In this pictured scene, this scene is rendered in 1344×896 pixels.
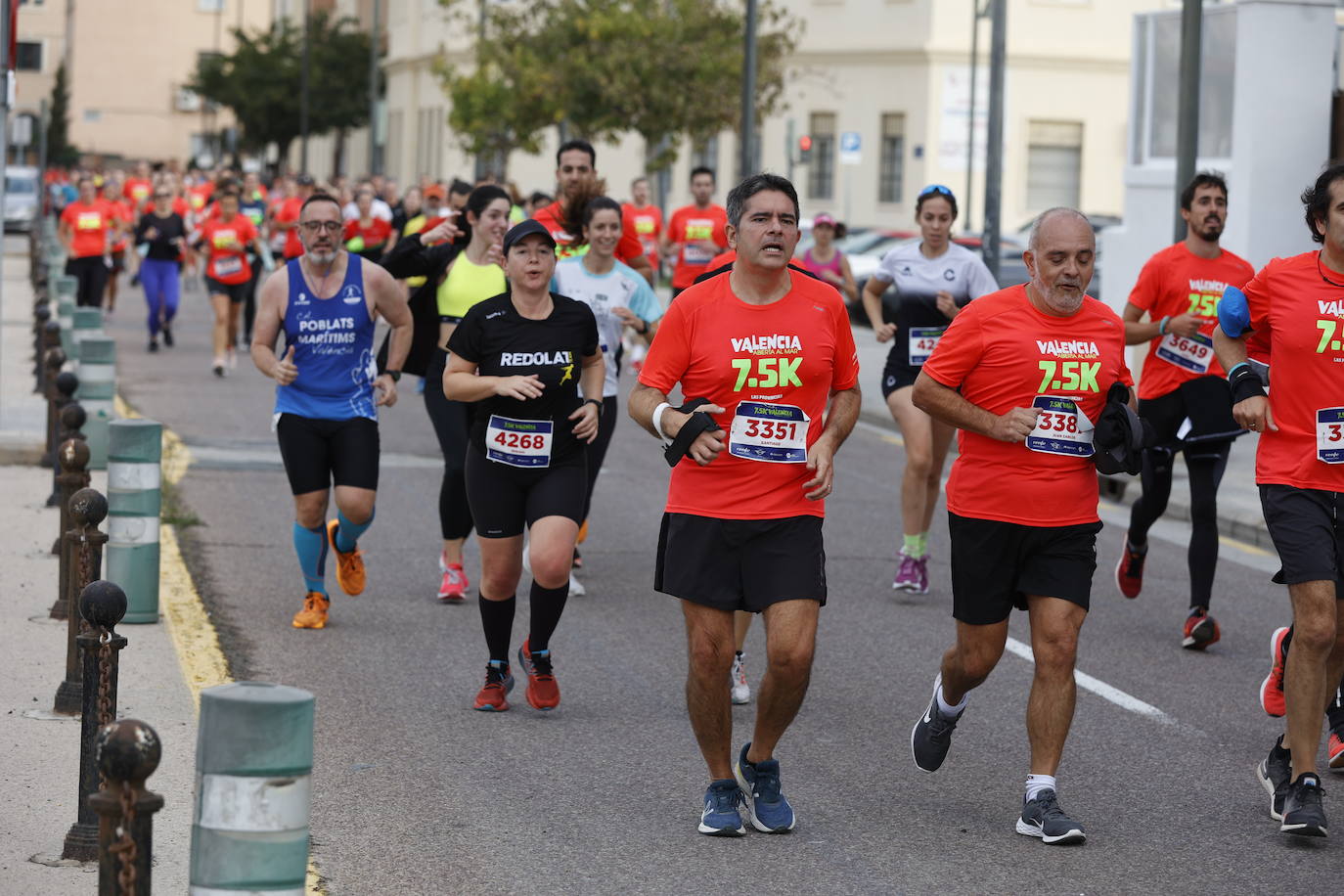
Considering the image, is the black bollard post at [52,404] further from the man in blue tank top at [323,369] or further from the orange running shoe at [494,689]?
the orange running shoe at [494,689]

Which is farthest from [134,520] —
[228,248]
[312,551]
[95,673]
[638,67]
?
[638,67]

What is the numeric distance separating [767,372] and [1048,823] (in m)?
1.53

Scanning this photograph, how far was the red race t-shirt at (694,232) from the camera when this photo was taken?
727 inches

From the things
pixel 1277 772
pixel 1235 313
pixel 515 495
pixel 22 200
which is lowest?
pixel 1277 772

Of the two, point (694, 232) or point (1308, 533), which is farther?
point (694, 232)

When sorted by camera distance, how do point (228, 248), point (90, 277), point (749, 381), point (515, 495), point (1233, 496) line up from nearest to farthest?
point (749, 381), point (515, 495), point (1233, 496), point (228, 248), point (90, 277)

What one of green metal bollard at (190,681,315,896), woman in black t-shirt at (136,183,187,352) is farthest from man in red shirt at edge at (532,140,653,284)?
woman in black t-shirt at (136,183,187,352)

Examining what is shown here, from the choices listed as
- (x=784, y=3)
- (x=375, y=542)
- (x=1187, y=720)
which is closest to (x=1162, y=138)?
(x=375, y=542)

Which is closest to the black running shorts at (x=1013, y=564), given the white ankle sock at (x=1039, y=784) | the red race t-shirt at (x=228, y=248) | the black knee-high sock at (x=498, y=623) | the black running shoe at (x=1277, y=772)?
the white ankle sock at (x=1039, y=784)

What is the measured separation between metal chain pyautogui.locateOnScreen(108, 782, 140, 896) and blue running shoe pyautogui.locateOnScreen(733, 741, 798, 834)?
239 centimetres

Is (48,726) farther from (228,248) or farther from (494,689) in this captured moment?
(228,248)

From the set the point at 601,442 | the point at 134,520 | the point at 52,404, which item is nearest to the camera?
the point at 134,520

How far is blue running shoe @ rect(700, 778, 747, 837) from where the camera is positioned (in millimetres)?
6199

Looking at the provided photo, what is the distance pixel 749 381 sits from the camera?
20.0 feet
